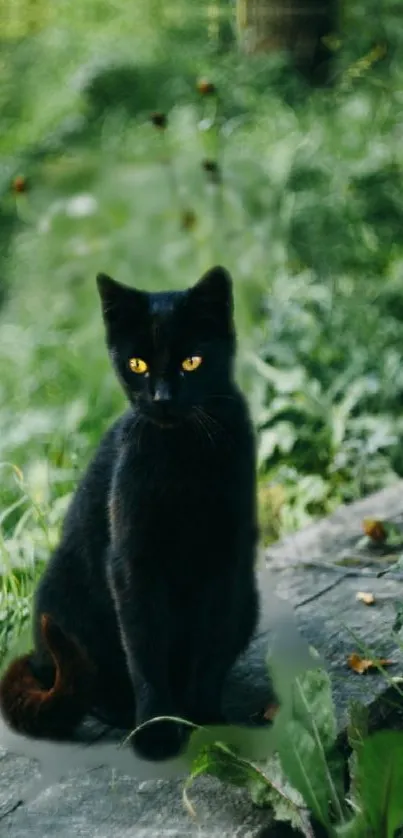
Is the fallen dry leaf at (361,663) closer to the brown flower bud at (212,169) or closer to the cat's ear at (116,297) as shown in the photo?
the cat's ear at (116,297)

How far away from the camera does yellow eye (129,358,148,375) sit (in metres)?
1.68

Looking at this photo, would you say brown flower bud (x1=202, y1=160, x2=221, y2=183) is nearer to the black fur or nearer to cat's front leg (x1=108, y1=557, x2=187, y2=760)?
the black fur

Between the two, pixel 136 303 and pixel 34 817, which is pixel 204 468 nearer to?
pixel 136 303

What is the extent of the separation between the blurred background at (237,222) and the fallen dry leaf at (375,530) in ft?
1.46

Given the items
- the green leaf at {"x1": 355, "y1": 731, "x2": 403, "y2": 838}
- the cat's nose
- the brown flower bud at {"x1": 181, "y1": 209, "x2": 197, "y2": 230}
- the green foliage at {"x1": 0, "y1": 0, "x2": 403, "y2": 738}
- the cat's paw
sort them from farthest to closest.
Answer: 1. the brown flower bud at {"x1": 181, "y1": 209, "x2": 197, "y2": 230}
2. the green foliage at {"x1": 0, "y1": 0, "x2": 403, "y2": 738}
3. the cat's paw
4. the cat's nose
5. the green leaf at {"x1": 355, "y1": 731, "x2": 403, "y2": 838}

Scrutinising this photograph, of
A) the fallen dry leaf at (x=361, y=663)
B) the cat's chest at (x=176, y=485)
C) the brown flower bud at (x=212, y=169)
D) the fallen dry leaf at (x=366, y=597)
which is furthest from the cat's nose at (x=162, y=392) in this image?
the brown flower bud at (x=212, y=169)

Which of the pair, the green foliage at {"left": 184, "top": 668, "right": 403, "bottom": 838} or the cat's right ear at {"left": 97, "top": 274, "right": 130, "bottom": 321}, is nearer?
the green foliage at {"left": 184, "top": 668, "right": 403, "bottom": 838}

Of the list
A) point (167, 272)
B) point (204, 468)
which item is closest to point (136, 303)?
point (204, 468)

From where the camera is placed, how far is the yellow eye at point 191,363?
5.49 ft

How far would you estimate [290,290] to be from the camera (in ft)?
12.3

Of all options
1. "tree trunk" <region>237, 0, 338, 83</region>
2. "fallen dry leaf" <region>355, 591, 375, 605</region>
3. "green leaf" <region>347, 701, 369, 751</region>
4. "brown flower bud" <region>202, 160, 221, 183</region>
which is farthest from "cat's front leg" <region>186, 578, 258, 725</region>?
"tree trunk" <region>237, 0, 338, 83</region>

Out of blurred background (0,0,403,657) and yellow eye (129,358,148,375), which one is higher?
yellow eye (129,358,148,375)

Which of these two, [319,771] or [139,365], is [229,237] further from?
[319,771]

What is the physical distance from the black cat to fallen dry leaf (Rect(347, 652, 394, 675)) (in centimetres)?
25
